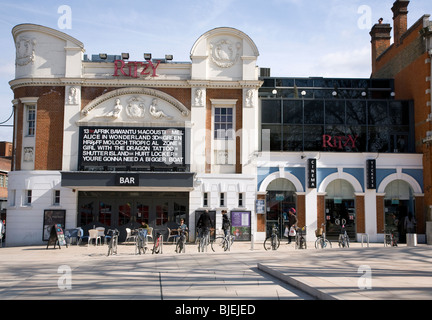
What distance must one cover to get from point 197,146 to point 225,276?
1445 centimetres

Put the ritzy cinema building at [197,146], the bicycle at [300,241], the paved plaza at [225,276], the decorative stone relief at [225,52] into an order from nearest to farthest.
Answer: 1. the paved plaza at [225,276]
2. the bicycle at [300,241]
3. the ritzy cinema building at [197,146]
4. the decorative stone relief at [225,52]

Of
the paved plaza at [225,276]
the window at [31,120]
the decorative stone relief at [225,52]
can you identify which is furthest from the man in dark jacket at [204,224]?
the window at [31,120]

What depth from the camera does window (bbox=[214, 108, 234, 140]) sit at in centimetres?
2705

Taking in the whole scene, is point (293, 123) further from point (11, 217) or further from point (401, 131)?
point (11, 217)

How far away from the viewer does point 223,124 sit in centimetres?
2725

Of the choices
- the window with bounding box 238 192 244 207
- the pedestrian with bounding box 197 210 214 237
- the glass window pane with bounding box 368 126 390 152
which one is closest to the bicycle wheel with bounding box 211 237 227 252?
the pedestrian with bounding box 197 210 214 237

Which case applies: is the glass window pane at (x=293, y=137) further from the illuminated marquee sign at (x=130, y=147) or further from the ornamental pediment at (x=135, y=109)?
the illuminated marquee sign at (x=130, y=147)

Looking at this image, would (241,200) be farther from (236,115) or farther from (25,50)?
(25,50)

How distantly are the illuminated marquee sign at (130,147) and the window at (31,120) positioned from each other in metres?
3.13

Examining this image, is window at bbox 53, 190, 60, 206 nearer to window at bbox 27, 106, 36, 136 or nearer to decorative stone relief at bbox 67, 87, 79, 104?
window at bbox 27, 106, 36, 136

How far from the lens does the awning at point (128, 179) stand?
24359mm

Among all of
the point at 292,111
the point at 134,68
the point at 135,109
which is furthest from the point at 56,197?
the point at 292,111

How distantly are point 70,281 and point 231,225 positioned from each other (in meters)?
14.7

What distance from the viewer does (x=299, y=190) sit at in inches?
1059
